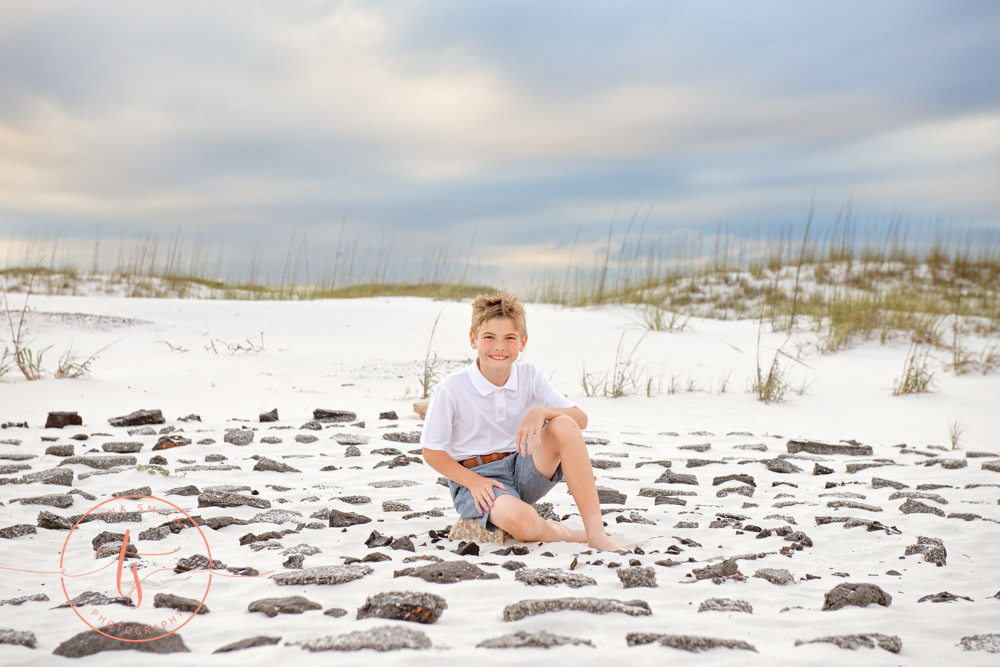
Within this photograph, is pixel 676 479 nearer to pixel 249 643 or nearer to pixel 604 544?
pixel 604 544

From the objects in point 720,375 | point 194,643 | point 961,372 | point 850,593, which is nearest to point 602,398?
point 720,375

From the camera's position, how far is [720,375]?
7664mm

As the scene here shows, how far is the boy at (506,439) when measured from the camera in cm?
258

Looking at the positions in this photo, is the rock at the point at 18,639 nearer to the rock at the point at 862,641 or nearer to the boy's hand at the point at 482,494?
the boy's hand at the point at 482,494

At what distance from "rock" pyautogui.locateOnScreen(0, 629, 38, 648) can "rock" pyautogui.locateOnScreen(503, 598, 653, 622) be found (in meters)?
1.18

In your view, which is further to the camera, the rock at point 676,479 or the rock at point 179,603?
the rock at point 676,479

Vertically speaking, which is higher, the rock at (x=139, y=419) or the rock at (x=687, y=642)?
the rock at (x=687, y=642)

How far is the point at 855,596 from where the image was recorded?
2.05 metres

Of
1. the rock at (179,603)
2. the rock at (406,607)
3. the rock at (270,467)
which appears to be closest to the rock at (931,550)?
the rock at (406,607)

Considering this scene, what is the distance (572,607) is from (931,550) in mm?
1538

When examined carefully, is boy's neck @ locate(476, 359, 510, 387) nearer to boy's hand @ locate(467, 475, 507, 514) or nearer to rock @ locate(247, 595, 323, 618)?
boy's hand @ locate(467, 475, 507, 514)

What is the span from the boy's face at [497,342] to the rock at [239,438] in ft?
8.16

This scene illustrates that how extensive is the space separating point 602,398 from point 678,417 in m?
0.89

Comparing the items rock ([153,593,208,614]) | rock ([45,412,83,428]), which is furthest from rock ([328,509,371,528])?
rock ([45,412,83,428])
